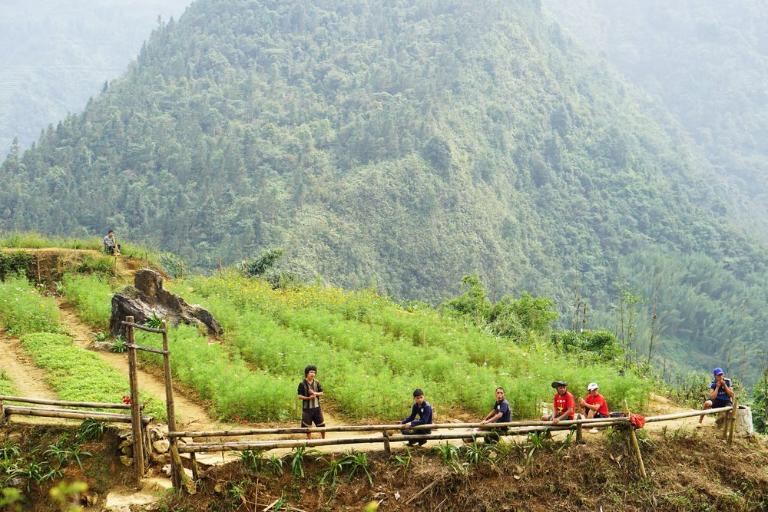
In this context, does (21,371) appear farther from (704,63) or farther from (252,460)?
(704,63)

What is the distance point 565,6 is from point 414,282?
12588 centimetres

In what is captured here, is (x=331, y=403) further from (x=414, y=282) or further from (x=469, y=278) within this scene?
(x=414, y=282)

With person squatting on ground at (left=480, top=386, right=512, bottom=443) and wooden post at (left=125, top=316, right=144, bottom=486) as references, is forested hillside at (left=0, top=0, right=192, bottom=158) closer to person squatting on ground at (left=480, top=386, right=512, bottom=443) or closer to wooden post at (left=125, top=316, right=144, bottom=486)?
wooden post at (left=125, top=316, right=144, bottom=486)

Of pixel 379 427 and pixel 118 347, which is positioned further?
pixel 118 347

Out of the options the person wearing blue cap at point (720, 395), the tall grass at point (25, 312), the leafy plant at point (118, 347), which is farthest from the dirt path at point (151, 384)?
the person wearing blue cap at point (720, 395)

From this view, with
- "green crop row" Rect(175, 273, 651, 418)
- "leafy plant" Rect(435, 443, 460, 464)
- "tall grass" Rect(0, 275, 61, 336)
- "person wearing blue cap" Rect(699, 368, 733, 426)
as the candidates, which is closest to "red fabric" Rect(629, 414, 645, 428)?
"green crop row" Rect(175, 273, 651, 418)

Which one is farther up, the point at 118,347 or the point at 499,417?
the point at 118,347

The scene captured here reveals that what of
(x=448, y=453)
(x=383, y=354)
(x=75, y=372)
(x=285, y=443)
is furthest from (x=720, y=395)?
(x=75, y=372)

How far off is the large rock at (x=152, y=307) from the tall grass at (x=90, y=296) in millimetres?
769

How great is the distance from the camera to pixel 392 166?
243 feet

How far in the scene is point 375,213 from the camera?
69.1m

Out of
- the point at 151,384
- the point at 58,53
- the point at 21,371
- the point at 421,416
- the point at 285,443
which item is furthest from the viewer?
the point at 58,53

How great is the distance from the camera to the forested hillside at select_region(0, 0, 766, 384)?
2542 inches

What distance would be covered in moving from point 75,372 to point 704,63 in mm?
152862
